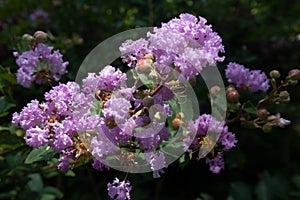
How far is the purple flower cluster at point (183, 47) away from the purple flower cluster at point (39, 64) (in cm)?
37

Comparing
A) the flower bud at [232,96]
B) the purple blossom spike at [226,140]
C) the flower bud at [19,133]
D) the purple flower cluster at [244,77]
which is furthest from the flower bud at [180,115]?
the flower bud at [19,133]

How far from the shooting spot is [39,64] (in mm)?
1542

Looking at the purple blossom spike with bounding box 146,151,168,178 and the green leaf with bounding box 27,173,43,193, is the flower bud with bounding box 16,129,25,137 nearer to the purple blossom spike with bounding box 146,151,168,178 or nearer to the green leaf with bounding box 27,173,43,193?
the green leaf with bounding box 27,173,43,193

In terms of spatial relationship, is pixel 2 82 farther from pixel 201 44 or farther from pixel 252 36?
pixel 252 36

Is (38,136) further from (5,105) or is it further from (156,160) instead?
(5,105)

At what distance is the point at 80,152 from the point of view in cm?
116

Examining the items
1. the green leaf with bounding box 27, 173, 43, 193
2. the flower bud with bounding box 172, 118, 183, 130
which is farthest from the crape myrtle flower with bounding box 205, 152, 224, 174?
the green leaf with bounding box 27, 173, 43, 193

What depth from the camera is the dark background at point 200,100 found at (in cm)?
185

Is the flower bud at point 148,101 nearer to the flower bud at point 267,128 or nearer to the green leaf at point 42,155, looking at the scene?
the green leaf at point 42,155

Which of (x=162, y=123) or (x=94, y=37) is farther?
(x=94, y=37)

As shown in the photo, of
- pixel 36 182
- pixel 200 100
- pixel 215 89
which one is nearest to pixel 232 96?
pixel 215 89

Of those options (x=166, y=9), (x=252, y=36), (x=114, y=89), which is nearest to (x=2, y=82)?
(x=114, y=89)

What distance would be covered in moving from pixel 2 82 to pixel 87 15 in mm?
910

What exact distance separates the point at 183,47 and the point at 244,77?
1.65 feet
